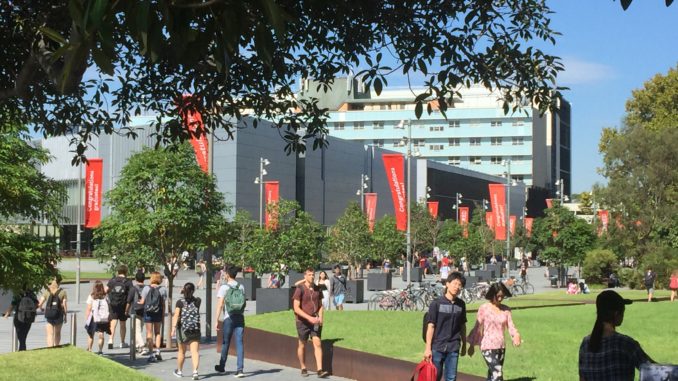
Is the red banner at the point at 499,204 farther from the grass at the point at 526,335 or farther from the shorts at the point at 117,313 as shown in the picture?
the shorts at the point at 117,313

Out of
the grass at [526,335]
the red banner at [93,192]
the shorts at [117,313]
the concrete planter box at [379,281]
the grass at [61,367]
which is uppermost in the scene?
the red banner at [93,192]

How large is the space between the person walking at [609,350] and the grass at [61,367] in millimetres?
8269

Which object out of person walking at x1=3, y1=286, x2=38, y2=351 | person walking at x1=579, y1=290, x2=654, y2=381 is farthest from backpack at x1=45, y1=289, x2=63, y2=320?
person walking at x1=579, y1=290, x2=654, y2=381

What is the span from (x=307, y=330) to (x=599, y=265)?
38942mm

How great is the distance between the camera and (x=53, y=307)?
59.8ft

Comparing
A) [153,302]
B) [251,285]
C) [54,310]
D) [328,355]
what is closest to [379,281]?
[251,285]

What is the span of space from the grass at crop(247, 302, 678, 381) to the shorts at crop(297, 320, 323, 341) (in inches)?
29.5

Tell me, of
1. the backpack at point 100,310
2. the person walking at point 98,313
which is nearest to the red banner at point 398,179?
the person walking at point 98,313

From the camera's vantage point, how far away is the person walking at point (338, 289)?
102 ft

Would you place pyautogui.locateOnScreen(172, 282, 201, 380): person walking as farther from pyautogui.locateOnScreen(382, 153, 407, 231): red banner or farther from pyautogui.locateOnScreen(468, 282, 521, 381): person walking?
pyautogui.locateOnScreen(382, 153, 407, 231): red banner

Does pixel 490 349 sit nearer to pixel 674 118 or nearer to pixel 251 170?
pixel 674 118

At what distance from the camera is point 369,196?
66938 millimetres

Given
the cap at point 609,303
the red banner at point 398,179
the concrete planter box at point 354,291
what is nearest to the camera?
the cap at point 609,303

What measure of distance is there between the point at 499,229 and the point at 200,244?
40.9 meters
